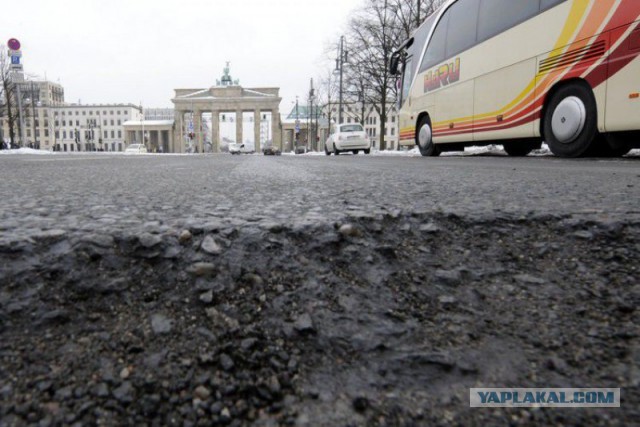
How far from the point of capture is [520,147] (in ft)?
35.0

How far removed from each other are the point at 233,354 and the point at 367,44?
28951 millimetres

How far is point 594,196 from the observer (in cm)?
197

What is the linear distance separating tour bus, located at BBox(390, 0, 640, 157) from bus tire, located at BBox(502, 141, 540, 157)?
33 millimetres

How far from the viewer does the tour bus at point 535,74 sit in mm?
6102

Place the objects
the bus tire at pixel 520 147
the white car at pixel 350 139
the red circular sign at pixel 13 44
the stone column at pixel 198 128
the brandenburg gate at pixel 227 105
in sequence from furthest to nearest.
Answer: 1. the brandenburg gate at pixel 227 105
2. the stone column at pixel 198 128
3. the white car at pixel 350 139
4. the red circular sign at pixel 13 44
5. the bus tire at pixel 520 147

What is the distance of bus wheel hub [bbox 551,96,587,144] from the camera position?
6.78 meters

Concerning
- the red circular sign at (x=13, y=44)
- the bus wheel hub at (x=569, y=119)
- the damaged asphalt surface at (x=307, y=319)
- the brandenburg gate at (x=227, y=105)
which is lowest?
the damaged asphalt surface at (x=307, y=319)

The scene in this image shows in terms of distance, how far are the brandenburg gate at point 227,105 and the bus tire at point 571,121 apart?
6599cm

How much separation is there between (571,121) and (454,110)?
360 centimetres

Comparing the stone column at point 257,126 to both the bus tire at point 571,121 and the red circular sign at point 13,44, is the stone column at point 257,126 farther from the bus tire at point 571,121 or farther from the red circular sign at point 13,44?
the bus tire at point 571,121

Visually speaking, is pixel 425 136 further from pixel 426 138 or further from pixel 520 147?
pixel 520 147

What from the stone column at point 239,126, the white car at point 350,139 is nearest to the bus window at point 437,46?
the white car at point 350,139

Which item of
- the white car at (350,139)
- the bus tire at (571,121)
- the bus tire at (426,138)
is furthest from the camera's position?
the white car at (350,139)

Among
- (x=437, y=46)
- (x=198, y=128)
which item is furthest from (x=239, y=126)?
(x=437, y=46)
